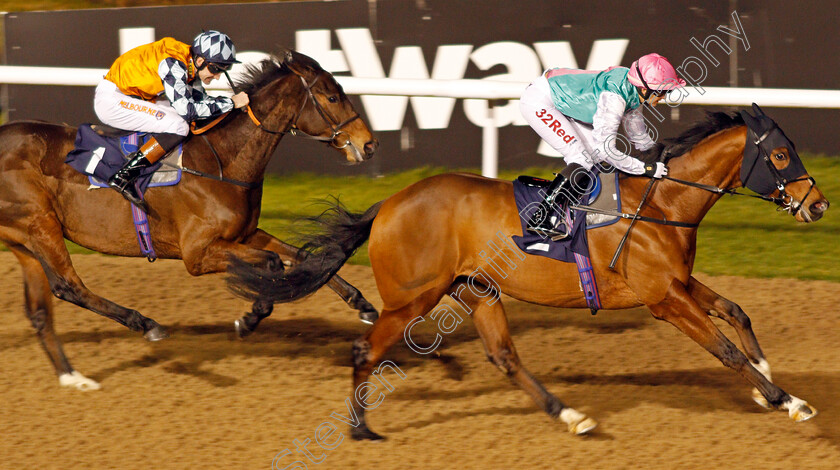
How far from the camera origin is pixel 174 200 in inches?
204

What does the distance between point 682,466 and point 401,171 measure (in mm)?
5041

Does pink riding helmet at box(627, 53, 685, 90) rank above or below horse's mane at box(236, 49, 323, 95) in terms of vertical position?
above

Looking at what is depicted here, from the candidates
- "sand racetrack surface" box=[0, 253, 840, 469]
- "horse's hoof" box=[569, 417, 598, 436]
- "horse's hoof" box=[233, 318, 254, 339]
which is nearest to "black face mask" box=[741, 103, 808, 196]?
"sand racetrack surface" box=[0, 253, 840, 469]

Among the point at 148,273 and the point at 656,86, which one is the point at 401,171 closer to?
the point at 148,273

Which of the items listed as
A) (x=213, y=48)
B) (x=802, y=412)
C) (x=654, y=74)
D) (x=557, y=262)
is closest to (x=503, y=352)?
(x=557, y=262)

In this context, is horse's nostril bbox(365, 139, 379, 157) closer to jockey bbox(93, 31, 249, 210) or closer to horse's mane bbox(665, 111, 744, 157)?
jockey bbox(93, 31, 249, 210)

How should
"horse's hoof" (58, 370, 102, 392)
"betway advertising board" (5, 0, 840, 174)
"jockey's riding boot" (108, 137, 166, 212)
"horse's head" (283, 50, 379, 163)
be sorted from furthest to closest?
1. "betway advertising board" (5, 0, 840, 174)
2. "horse's head" (283, 50, 379, 163)
3. "jockey's riding boot" (108, 137, 166, 212)
4. "horse's hoof" (58, 370, 102, 392)

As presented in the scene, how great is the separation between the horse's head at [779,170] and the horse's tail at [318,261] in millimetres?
1663

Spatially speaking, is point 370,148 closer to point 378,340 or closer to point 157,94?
point 157,94

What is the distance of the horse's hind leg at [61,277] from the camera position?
5176 mm

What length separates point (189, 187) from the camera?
5164 mm

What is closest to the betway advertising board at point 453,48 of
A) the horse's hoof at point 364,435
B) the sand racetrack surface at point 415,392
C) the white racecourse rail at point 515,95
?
the white racecourse rail at point 515,95

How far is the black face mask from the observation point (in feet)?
13.9

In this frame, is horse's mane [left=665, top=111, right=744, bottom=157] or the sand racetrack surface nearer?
the sand racetrack surface
